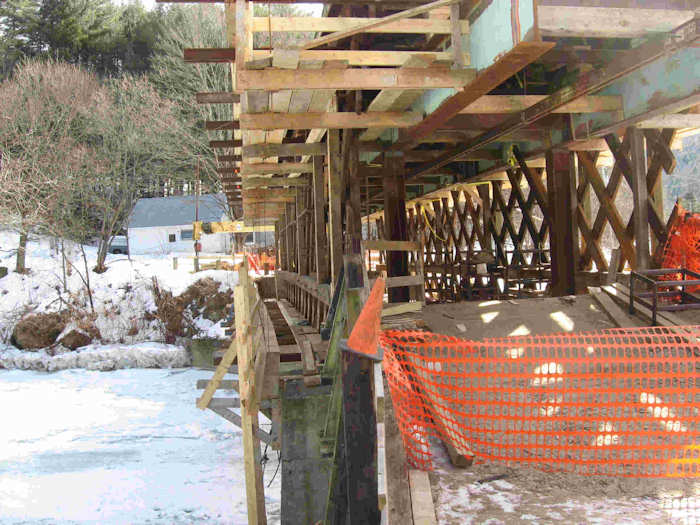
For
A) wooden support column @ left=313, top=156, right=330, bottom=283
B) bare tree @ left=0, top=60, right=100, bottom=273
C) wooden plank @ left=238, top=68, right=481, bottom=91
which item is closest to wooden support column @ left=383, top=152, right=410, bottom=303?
wooden support column @ left=313, top=156, right=330, bottom=283

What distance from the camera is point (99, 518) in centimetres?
1216

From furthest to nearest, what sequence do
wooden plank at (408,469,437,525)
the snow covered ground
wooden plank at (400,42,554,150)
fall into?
the snow covered ground, wooden plank at (400,42,554,150), wooden plank at (408,469,437,525)

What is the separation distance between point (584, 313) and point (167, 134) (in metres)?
35.2

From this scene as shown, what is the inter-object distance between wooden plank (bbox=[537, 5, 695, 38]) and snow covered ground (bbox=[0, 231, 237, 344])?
76.3 feet

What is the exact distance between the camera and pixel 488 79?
5992 millimetres

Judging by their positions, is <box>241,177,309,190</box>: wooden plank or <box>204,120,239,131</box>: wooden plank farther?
<box>241,177,309,190</box>: wooden plank

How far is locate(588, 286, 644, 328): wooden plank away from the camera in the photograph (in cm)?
890

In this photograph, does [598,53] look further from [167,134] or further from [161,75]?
[161,75]

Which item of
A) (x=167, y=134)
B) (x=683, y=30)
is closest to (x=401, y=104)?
(x=683, y=30)

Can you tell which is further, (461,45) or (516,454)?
(461,45)

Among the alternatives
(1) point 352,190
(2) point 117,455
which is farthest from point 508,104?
(2) point 117,455

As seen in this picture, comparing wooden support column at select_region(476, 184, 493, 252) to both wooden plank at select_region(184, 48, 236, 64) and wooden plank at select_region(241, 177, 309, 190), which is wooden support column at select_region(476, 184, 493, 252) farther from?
wooden plank at select_region(184, 48, 236, 64)

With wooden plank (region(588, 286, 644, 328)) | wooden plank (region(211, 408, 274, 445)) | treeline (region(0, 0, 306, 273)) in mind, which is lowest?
wooden plank (region(211, 408, 274, 445))

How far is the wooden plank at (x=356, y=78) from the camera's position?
229 inches
